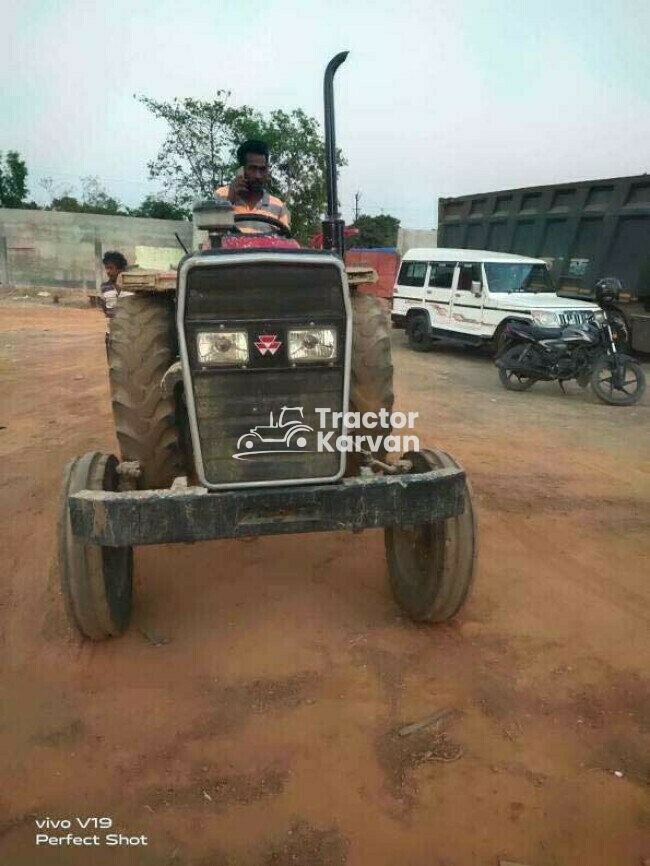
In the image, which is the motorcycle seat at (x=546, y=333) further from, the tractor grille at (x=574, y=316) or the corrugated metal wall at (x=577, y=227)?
the corrugated metal wall at (x=577, y=227)

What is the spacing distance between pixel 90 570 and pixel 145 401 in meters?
0.88

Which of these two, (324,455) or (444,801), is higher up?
(324,455)

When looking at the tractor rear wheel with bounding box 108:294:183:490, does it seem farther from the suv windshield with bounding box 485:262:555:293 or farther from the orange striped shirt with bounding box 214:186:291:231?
the suv windshield with bounding box 485:262:555:293

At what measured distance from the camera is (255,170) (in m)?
4.92

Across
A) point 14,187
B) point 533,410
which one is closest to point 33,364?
point 533,410

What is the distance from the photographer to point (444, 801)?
2.45 m

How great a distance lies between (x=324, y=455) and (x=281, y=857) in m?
1.51

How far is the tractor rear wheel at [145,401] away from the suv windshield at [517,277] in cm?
984

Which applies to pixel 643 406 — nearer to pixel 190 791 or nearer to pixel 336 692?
pixel 336 692

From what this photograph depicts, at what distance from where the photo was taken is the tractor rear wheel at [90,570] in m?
3.04

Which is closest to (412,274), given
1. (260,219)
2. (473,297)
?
(473,297)

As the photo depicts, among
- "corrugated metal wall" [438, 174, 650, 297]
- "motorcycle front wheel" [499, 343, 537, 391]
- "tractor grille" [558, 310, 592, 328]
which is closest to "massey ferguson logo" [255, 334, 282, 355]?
"motorcycle front wheel" [499, 343, 537, 391]

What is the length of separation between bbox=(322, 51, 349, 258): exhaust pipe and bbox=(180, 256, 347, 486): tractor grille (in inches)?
30.7

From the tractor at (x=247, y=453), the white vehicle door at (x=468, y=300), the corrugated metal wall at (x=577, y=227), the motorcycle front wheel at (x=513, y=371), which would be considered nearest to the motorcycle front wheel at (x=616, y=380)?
the motorcycle front wheel at (x=513, y=371)
